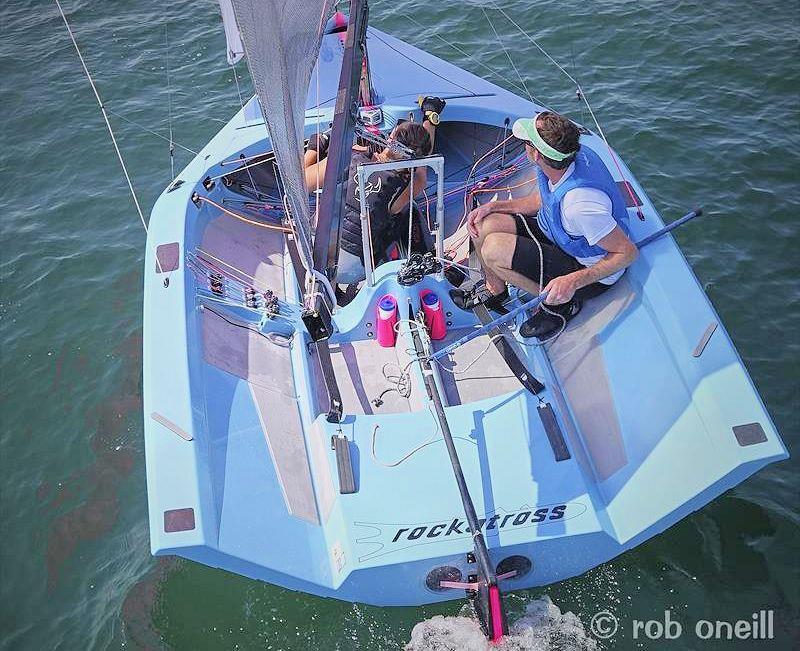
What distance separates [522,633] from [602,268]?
5.33 feet

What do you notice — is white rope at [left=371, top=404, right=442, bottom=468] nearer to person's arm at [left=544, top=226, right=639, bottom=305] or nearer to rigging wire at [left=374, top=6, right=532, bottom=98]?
person's arm at [left=544, top=226, right=639, bottom=305]

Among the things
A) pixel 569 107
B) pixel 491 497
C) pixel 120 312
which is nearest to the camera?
pixel 491 497

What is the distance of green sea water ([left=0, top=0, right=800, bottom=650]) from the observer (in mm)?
3117

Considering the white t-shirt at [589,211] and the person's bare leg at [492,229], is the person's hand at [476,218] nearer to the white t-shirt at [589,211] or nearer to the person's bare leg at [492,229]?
the person's bare leg at [492,229]

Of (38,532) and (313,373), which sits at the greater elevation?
(313,373)

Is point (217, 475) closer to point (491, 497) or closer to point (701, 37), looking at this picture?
point (491, 497)

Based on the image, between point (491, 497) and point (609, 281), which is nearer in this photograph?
point (491, 497)

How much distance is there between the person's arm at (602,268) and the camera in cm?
297

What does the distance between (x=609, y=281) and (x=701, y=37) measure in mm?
5031

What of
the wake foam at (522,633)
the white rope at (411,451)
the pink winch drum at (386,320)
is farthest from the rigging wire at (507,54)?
the wake foam at (522,633)

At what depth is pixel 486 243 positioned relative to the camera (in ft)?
11.3

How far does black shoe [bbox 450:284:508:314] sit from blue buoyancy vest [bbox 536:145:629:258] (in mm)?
481

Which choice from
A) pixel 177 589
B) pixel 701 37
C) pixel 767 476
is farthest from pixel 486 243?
pixel 701 37

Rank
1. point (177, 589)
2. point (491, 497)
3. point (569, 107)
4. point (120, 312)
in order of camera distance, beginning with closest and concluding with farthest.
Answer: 1. point (491, 497)
2. point (177, 589)
3. point (120, 312)
4. point (569, 107)
